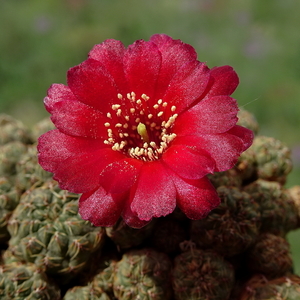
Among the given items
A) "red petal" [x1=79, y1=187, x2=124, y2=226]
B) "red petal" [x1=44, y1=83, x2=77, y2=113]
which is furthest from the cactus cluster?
"red petal" [x1=44, y1=83, x2=77, y2=113]

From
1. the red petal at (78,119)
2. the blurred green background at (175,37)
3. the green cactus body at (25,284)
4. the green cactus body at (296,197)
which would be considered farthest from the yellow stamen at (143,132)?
the blurred green background at (175,37)

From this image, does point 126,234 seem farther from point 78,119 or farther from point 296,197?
point 296,197

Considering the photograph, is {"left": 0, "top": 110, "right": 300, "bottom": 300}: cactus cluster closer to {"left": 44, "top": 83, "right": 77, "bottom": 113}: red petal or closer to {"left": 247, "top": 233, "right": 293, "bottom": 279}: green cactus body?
{"left": 247, "top": 233, "right": 293, "bottom": 279}: green cactus body

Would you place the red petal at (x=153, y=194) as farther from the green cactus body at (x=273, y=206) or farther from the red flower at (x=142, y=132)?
the green cactus body at (x=273, y=206)

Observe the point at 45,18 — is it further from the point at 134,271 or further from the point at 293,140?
the point at 134,271

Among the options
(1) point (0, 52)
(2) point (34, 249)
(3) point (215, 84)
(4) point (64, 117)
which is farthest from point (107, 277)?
(1) point (0, 52)

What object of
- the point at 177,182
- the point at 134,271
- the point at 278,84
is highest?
the point at 278,84

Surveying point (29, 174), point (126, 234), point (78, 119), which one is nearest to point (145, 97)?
point (78, 119)

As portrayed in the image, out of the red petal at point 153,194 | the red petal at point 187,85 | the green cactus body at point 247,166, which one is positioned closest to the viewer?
the red petal at point 153,194
